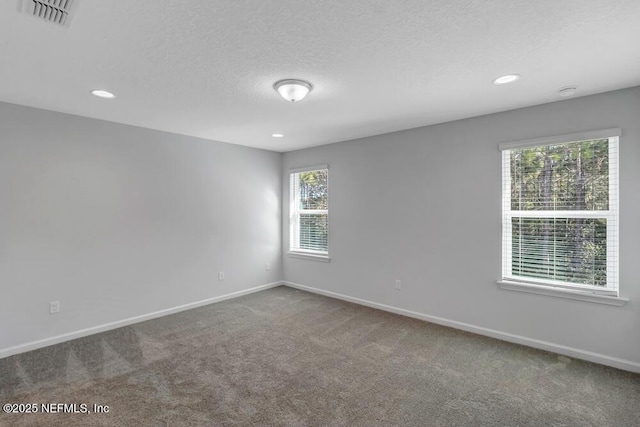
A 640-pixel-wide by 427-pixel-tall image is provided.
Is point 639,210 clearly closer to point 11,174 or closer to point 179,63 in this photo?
point 179,63

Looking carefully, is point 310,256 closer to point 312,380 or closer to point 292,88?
point 312,380

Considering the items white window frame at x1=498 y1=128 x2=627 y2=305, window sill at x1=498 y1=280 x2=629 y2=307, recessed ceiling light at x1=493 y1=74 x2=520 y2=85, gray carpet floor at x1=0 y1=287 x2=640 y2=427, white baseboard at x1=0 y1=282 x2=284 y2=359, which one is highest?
recessed ceiling light at x1=493 y1=74 x2=520 y2=85

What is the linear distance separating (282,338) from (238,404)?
1108 mm

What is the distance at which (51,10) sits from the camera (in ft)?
5.09

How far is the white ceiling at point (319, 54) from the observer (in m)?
1.59

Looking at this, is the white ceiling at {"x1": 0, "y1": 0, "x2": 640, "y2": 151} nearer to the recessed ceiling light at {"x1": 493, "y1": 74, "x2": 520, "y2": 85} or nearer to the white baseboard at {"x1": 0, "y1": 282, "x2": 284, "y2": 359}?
the recessed ceiling light at {"x1": 493, "y1": 74, "x2": 520, "y2": 85}

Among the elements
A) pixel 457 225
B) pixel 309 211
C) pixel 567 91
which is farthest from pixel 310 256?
pixel 567 91

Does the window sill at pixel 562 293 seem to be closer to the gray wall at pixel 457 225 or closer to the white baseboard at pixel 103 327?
the gray wall at pixel 457 225

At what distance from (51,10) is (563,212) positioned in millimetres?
4087

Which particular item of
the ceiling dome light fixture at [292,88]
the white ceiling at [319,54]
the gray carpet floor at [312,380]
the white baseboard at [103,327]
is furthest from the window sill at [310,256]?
the ceiling dome light fixture at [292,88]

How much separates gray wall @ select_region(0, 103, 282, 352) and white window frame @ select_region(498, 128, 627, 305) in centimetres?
359

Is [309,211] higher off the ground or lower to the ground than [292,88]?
lower

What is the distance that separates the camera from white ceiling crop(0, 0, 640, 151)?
1.59 metres

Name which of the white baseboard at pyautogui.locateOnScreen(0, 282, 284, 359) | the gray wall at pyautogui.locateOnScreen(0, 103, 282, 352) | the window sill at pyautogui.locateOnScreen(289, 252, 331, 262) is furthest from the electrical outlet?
the window sill at pyautogui.locateOnScreen(289, 252, 331, 262)
